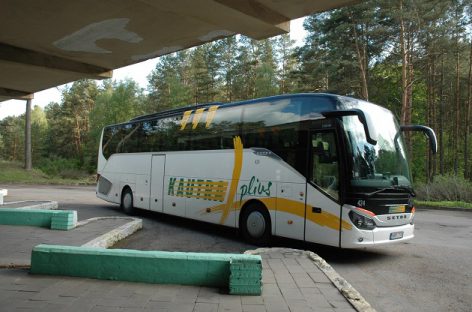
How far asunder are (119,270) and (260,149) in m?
4.98

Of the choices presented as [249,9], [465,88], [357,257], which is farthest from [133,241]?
[465,88]

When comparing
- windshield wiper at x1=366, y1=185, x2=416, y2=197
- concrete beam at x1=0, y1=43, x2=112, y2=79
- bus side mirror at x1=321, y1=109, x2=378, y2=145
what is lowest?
windshield wiper at x1=366, y1=185, x2=416, y2=197

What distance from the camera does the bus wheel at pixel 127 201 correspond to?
14.9 metres

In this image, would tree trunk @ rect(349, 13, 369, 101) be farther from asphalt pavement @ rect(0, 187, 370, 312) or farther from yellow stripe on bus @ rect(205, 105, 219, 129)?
asphalt pavement @ rect(0, 187, 370, 312)

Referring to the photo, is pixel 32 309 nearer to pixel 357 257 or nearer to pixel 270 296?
pixel 270 296

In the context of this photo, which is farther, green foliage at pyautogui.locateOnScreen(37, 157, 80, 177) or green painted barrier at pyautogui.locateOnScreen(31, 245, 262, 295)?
green foliage at pyautogui.locateOnScreen(37, 157, 80, 177)

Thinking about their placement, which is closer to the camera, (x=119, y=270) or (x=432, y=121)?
(x=119, y=270)

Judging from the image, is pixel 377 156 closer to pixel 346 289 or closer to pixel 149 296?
pixel 346 289

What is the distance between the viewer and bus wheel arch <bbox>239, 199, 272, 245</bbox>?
9.17 m

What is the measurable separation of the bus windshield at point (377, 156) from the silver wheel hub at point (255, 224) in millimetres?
2590

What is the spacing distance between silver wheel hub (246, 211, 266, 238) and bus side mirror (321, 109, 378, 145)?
2891 mm

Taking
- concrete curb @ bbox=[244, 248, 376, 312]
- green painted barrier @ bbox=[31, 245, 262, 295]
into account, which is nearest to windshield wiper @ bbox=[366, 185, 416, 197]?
concrete curb @ bbox=[244, 248, 376, 312]

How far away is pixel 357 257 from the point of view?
27.3 ft

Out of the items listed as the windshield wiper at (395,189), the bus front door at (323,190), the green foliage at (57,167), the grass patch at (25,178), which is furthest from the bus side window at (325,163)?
the green foliage at (57,167)
